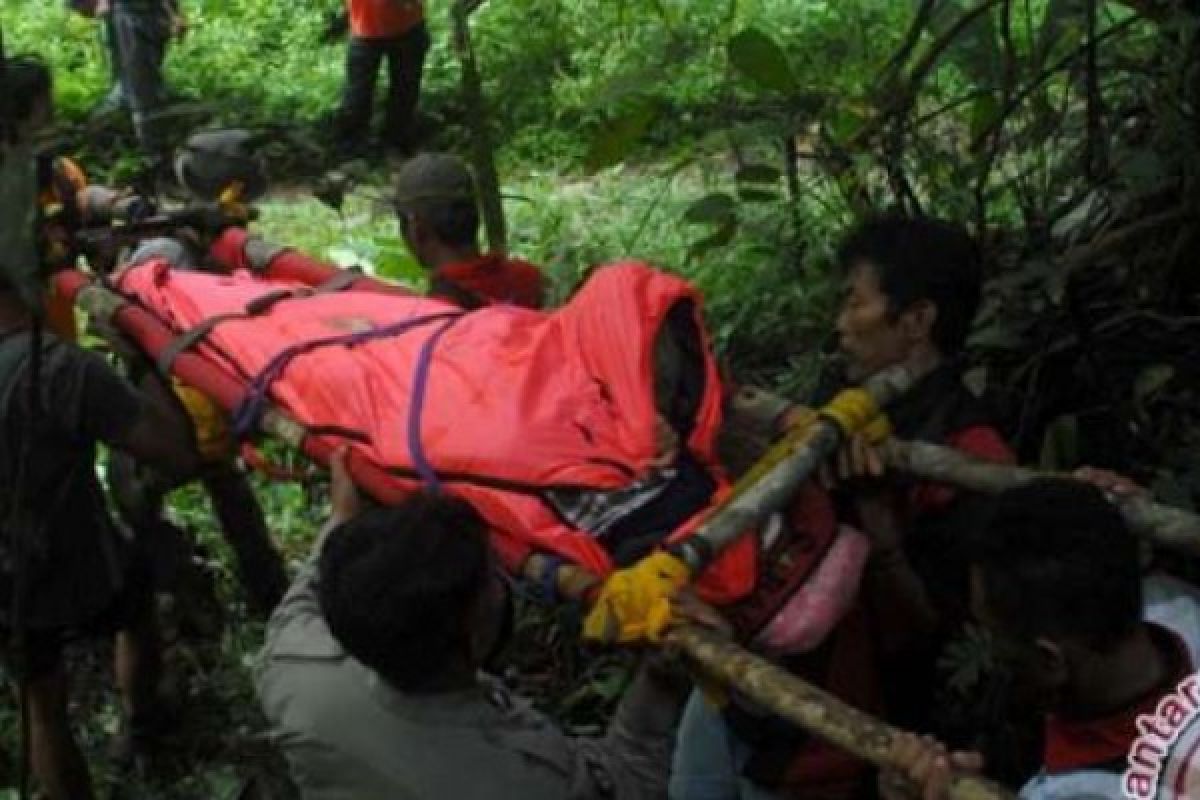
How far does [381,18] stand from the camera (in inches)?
339

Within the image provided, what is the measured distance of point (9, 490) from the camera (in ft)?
11.3

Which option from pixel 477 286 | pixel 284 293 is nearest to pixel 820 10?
pixel 477 286

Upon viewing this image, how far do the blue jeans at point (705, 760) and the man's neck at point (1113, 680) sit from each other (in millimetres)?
846

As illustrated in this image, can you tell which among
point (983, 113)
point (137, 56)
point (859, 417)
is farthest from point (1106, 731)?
point (137, 56)

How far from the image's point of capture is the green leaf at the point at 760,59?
162 inches

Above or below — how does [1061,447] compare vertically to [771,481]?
below

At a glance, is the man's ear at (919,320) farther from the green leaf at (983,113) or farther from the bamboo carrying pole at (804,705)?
the green leaf at (983,113)

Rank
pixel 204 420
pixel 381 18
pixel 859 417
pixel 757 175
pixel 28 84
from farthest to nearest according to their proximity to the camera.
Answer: pixel 381 18, pixel 757 175, pixel 28 84, pixel 204 420, pixel 859 417

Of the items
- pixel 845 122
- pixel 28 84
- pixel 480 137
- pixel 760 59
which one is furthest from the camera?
pixel 480 137

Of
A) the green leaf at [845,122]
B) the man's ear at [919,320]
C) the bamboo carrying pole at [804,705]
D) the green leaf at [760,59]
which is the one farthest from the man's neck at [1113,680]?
the green leaf at [845,122]

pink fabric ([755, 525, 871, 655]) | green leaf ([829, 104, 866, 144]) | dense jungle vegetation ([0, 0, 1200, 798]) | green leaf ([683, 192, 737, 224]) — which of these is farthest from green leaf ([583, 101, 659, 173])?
pink fabric ([755, 525, 871, 655])

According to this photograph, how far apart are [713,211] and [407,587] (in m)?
2.21

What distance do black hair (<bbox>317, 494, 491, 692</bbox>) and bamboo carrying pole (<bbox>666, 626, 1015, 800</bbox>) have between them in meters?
0.31

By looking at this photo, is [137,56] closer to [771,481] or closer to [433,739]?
[771,481]
